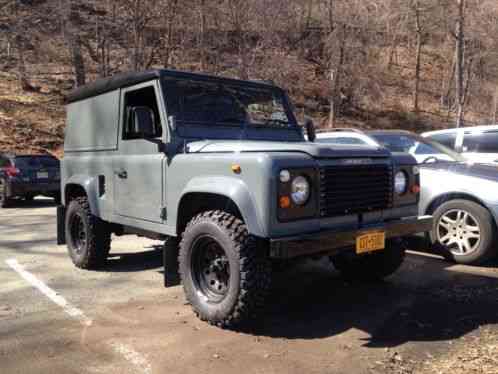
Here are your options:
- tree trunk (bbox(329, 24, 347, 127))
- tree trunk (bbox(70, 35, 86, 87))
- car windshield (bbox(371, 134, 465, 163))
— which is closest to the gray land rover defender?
car windshield (bbox(371, 134, 465, 163))

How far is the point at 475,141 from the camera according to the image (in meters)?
8.47

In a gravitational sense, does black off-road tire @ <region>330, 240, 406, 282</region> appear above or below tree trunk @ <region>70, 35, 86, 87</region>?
below

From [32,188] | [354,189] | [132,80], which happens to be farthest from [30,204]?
[354,189]

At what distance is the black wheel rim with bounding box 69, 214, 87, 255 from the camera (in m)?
6.06

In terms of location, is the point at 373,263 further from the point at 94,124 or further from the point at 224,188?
the point at 94,124

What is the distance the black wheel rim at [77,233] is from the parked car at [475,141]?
20.3 ft

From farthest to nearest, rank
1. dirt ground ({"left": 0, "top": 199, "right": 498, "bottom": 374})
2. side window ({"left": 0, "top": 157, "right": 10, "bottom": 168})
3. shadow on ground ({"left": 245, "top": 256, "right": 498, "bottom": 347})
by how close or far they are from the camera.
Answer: side window ({"left": 0, "top": 157, "right": 10, "bottom": 168}) < shadow on ground ({"left": 245, "top": 256, "right": 498, "bottom": 347}) < dirt ground ({"left": 0, "top": 199, "right": 498, "bottom": 374})

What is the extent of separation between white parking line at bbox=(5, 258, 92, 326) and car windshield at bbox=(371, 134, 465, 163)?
476 cm

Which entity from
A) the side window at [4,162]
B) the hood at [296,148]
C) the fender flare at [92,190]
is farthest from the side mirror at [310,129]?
the side window at [4,162]

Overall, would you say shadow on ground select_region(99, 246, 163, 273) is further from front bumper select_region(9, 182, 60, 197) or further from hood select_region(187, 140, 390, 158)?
front bumper select_region(9, 182, 60, 197)

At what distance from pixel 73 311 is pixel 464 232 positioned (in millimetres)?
4376

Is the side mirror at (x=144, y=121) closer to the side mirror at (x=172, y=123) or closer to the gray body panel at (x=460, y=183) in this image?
the side mirror at (x=172, y=123)

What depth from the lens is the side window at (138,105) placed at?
15.4 feet

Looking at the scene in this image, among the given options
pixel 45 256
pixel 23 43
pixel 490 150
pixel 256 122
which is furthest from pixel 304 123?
pixel 23 43
